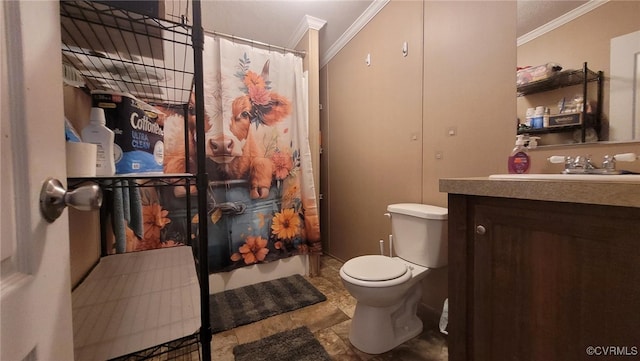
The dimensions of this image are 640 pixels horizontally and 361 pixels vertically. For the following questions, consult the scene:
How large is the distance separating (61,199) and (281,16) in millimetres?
2184

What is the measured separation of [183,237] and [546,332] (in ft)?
6.70

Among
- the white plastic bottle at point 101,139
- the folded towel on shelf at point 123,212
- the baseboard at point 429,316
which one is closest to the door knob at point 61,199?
the white plastic bottle at point 101,139

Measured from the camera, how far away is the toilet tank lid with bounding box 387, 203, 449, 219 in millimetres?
1309

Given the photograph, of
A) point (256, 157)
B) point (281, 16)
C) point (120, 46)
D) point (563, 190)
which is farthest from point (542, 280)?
point (281, 16)

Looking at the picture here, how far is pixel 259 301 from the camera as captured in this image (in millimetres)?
1780

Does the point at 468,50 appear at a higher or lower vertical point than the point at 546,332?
higher

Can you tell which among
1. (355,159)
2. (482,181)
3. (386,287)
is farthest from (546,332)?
(355,159)

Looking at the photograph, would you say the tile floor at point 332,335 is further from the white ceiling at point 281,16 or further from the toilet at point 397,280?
the white ceiling at point 281,16

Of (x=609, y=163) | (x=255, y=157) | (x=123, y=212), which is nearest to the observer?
(x=609, y=163)

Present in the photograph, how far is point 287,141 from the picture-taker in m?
2.13

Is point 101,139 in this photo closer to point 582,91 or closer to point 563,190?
point 563,190

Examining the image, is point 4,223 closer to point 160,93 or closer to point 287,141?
point 160,93

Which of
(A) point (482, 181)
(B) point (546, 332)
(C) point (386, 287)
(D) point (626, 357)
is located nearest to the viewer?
(D) point (626, 357)

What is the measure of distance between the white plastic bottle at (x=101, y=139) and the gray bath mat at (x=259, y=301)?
1221 millimetres
